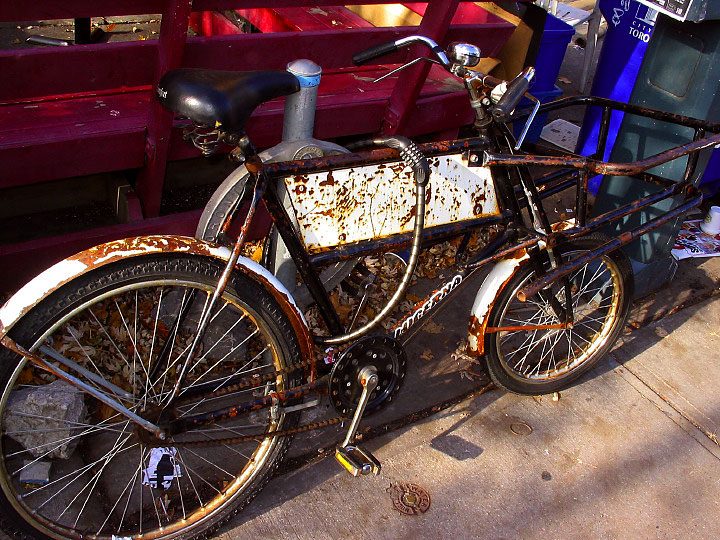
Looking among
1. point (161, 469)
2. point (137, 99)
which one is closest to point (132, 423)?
point (161, 469)

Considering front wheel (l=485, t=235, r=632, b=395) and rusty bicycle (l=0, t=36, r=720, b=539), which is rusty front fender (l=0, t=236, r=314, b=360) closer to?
rusty bicycle (l=0, t=36, r=720, b=539)

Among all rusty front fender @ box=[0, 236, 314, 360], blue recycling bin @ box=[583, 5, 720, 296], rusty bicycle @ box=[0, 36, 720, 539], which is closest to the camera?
rusty front fender @ box=[0, 236, 314, 360]

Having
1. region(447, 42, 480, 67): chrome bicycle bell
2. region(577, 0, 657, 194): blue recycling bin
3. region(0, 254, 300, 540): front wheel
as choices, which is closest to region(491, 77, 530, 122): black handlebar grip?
region(447, 42, 480, 67): chrome bicycle bell

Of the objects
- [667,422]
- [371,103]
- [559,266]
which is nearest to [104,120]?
[371,103]

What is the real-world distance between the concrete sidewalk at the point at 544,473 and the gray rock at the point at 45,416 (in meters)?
0.78

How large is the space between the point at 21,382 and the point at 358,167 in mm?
1739

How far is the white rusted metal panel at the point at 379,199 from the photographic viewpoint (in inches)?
98.4

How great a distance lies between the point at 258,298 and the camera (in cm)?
237

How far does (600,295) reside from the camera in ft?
12.8

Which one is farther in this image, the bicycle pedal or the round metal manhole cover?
the round metal manhole cover

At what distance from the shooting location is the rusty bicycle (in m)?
2.18

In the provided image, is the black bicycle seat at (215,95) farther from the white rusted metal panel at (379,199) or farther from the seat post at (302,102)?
the seat post at (302,102)

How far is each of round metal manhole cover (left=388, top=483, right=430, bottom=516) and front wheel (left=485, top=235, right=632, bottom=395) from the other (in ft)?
2.08

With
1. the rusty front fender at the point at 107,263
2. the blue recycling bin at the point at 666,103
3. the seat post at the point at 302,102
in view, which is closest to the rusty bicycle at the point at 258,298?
the rusty front fender at the point at 107,263
